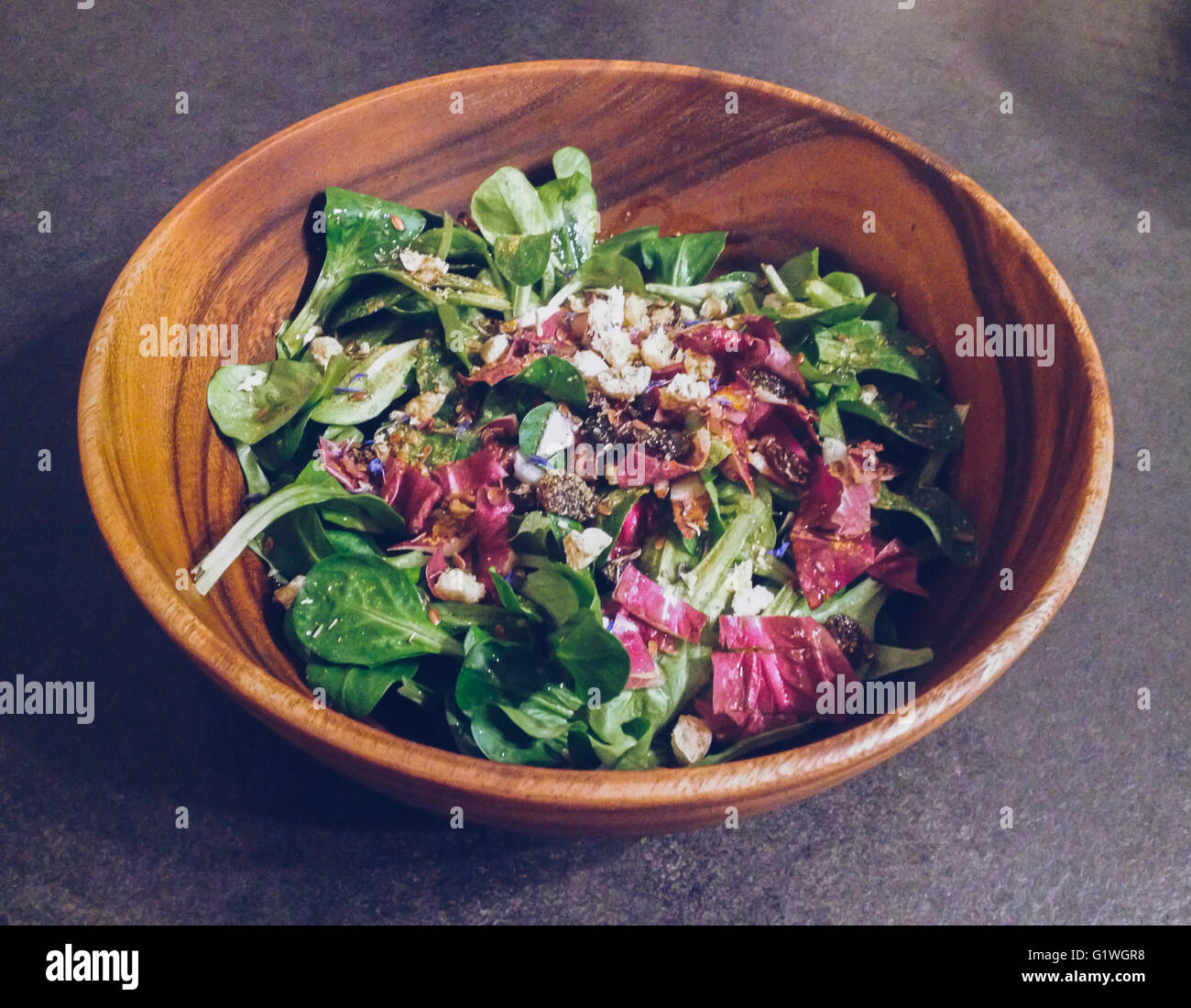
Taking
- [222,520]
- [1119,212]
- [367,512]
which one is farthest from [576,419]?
[1119,212]

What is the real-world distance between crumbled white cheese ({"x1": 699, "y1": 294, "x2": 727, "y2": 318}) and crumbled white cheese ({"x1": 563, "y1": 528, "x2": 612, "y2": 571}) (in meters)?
0.27

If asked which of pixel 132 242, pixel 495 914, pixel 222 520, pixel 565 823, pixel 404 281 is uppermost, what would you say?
pixel 132 242

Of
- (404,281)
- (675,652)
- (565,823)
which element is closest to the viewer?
(565,823)

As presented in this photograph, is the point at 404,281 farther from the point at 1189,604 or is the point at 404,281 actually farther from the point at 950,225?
the point at 1189,604

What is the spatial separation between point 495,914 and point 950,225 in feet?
2.28

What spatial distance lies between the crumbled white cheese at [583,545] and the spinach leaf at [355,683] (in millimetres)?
145

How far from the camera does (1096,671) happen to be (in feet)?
3.02

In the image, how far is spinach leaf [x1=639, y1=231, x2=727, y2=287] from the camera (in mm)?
844

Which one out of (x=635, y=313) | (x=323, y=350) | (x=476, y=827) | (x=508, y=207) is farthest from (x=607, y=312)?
(x=476, y=827)

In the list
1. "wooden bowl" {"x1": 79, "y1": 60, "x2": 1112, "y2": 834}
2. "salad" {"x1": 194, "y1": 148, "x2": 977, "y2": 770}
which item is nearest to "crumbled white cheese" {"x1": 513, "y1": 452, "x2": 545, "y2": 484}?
"salad" {"x1": 194, "y1": 148, "x2": 977, "y2": 770}

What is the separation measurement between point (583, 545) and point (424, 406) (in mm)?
197

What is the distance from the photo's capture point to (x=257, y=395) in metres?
0.75

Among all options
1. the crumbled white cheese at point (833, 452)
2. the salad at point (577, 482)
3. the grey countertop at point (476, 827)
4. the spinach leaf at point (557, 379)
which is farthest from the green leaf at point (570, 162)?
the grey countertop at point (476, 827)

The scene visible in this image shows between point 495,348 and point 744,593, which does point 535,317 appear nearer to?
point 495,348
